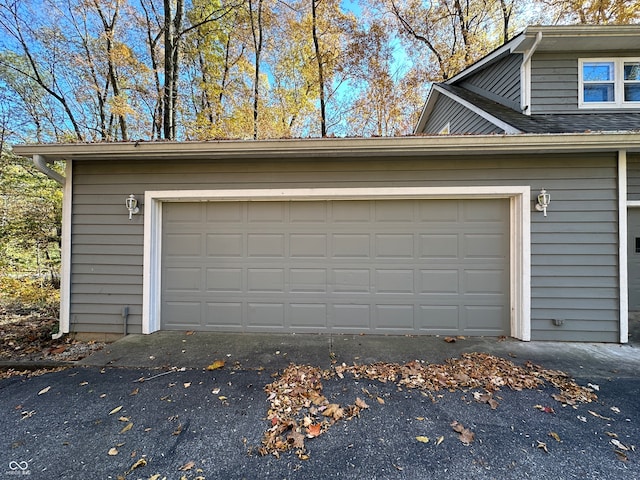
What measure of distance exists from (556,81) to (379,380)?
6.23 meters

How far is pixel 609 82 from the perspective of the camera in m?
5.15

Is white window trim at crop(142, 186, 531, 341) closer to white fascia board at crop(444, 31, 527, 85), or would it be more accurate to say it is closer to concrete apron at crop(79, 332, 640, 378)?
concrete apron at crop(79, 332, 640, 378)

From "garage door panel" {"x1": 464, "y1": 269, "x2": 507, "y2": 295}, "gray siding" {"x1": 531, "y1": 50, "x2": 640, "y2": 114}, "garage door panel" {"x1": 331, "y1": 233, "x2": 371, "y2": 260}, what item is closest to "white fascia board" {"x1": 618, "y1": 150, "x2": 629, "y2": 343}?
"garage door panel" {"x1": 464, "y1": 269, "x2": 507, "y2": 295}

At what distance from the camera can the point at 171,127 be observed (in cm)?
859

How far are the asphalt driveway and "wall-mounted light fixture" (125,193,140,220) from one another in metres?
1.90

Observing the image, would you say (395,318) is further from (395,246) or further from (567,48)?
(567,48)

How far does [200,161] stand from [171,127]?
5933 mm

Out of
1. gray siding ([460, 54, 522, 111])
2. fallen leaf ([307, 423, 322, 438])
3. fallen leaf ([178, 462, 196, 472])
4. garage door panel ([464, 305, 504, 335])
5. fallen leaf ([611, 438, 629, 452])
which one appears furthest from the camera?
gray siding ([460, 54, 522, 111])

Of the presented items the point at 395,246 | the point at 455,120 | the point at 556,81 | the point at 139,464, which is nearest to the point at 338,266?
the point at 395,246

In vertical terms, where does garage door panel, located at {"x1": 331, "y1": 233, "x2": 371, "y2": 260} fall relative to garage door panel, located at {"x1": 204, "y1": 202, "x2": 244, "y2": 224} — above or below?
below

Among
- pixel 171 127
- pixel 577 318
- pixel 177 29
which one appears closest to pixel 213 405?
pixel 577 318

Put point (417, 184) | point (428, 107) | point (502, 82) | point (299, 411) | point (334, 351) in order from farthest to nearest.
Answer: point (428, 107) < point (502, 82) < point (417, 184) < point (334, 351) < point (299, 411)

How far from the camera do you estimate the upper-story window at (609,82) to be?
5.09 metres

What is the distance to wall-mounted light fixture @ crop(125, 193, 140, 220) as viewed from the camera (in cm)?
386
